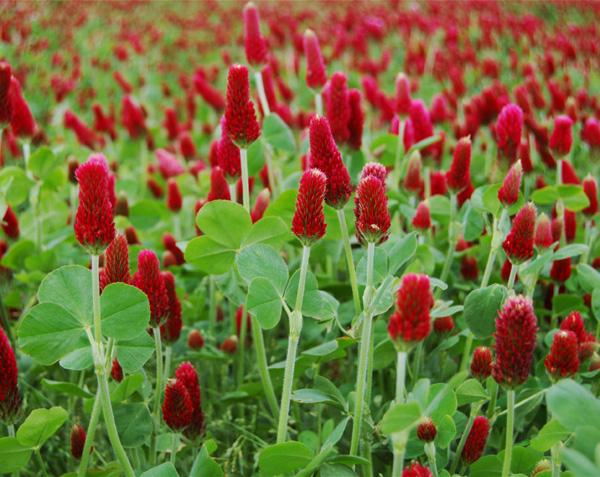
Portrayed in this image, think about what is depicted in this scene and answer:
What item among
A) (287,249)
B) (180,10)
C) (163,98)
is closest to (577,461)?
(287,249)

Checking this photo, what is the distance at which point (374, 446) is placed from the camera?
4.79ft

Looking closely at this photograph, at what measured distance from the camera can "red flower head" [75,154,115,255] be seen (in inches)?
44.3

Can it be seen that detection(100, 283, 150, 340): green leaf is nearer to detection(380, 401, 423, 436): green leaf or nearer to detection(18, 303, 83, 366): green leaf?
detection(18, 303, 83, 366): green leaf

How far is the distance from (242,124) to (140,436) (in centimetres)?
59

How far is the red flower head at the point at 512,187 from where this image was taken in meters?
1.39

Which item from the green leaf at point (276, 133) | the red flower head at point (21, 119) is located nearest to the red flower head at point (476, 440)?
the green leaf at point (276, 133)

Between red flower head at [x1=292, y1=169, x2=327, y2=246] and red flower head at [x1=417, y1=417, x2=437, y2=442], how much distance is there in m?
0.32

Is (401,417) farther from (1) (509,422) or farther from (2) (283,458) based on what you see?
(2) (283,458)

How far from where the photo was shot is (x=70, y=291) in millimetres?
1254

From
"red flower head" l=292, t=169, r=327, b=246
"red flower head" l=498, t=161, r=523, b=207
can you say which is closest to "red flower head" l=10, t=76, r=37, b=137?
"red flower head" l=292, t=169, r=327, b=246

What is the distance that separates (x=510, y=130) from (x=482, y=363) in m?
0.62

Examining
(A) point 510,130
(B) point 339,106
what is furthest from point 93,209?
(A) point 510,130

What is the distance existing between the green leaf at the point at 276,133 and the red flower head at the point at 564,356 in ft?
3.21

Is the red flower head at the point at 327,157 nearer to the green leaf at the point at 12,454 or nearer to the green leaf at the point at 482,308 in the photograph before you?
the green leaf at the point at 482,308
